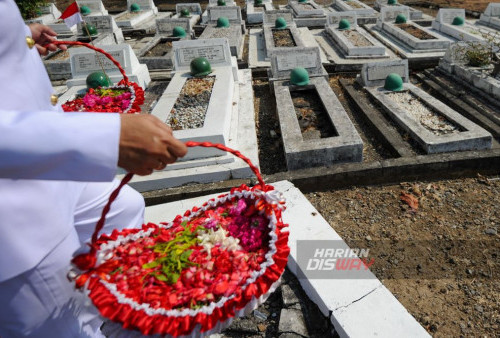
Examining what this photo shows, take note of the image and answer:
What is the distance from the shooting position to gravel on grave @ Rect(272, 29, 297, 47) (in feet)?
28.0

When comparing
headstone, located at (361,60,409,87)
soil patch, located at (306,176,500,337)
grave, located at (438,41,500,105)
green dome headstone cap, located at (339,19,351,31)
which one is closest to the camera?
soil patch, located at (306,176,500,337)

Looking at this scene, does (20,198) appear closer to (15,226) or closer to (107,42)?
(15,226)

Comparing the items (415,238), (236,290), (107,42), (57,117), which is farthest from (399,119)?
(107,42)

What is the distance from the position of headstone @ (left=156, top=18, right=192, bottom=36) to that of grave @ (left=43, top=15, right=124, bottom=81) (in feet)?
4.97

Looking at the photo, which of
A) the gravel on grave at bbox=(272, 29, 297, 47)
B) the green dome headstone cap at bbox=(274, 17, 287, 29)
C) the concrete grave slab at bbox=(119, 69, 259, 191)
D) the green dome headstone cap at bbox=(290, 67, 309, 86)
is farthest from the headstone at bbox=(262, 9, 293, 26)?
the concrete grave slab at bbox=(119, 69, 259, 191)

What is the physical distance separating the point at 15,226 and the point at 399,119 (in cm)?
497

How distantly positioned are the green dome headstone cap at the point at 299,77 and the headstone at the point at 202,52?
52.5 inches

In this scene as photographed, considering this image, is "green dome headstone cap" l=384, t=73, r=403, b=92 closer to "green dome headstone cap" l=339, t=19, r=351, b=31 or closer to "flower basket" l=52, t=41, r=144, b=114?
"flower basket" l=52, t=41, r=144, b=114

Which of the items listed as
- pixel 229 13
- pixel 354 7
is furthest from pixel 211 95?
pixel 354 7

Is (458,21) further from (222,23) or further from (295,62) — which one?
(222,23)

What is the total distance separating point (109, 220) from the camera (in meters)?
1.71

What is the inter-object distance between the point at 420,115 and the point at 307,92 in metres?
1.97

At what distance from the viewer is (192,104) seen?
5059mm

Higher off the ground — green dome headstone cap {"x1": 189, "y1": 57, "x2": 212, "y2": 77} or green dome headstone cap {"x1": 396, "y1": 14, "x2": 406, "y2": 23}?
green dome headstone cap {"x1": 189, "y1": 57, "x2": 212, "y2": 77}
